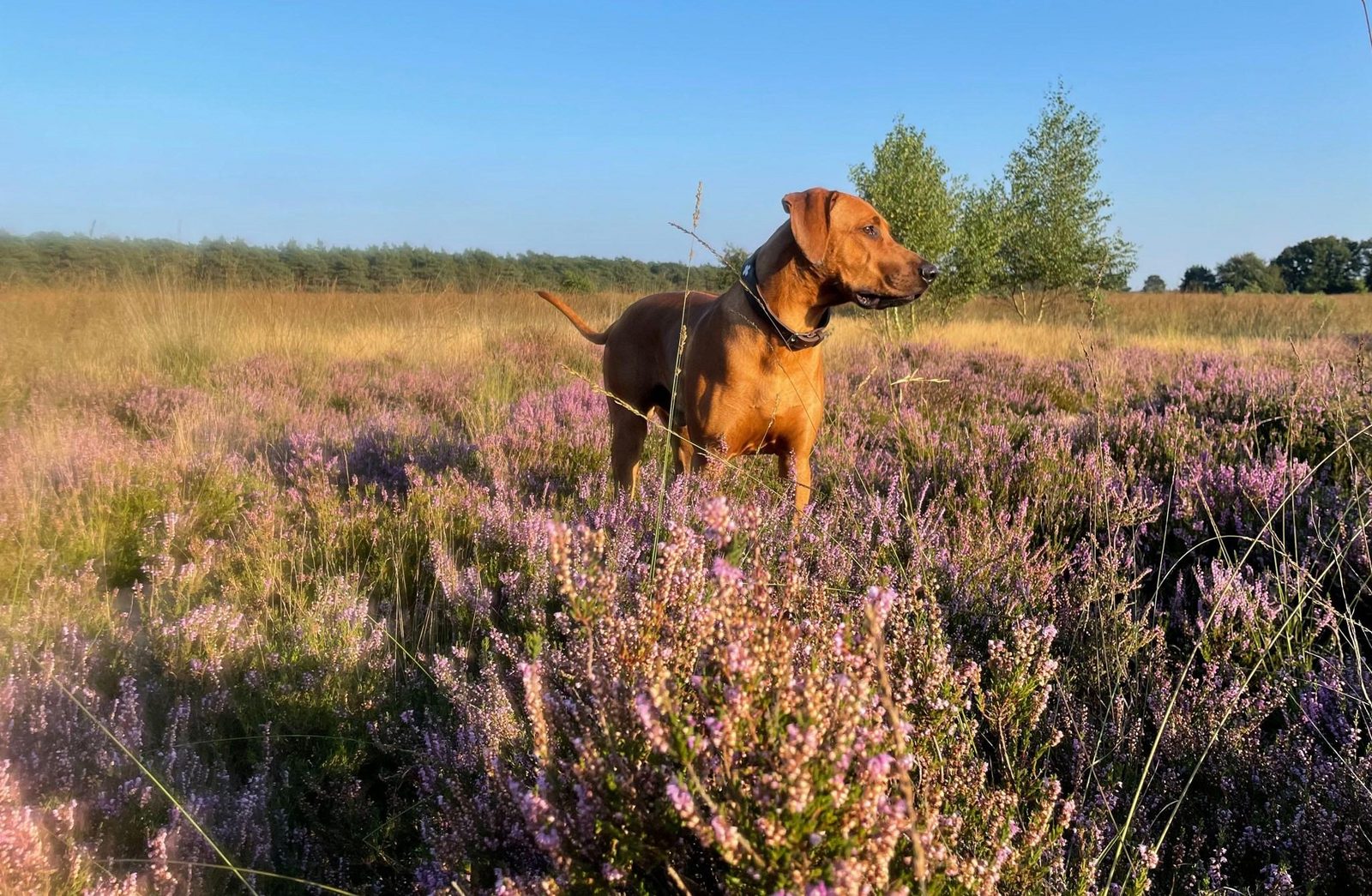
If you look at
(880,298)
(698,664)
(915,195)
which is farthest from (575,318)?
(915,195)

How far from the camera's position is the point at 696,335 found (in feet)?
13.5

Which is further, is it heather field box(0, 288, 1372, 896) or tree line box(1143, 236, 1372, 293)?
tree line box(1143, 236, 1372, 293)

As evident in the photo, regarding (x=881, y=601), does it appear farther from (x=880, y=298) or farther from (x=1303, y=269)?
(x=1303, y=269)

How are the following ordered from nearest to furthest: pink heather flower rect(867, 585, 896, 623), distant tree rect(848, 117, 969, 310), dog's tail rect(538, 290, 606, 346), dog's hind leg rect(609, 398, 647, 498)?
pink heather flower rect(867, 585, 896, 623) < dog's hind leg rect(609, 398, 647, 498) < dog's tail rect(538, 290, 606, 346) < distant tree rect(848, 117, 969, 310)

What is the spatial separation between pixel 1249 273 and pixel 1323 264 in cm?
900

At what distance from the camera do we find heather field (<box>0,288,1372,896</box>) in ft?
3.60

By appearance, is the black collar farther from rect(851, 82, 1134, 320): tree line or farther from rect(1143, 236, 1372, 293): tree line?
rect(1143, 236, 1372, 293): tree line

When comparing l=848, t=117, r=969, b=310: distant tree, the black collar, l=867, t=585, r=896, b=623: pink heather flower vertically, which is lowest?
l=867, t=585, r=896, b=623: pink heather flower

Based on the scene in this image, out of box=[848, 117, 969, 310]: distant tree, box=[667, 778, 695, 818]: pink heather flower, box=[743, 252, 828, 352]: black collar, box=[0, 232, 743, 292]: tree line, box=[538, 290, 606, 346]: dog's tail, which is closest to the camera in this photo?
box=[667, 778, 695, 818]: pink heather flower

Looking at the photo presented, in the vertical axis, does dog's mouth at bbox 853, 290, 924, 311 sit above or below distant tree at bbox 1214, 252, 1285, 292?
below

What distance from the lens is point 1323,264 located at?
68438mm

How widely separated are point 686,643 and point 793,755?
49 centimetres

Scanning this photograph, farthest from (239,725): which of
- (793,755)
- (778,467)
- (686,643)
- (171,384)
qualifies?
(171,384)

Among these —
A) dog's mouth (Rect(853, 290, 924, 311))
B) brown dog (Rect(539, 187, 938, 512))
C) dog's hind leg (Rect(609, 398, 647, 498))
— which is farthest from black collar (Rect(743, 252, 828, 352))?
dog's hind leg (Rect(609, 398, 647, 498))
